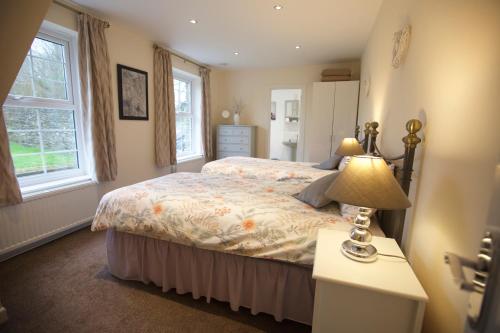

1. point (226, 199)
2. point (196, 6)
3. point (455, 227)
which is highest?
point (196, 6)

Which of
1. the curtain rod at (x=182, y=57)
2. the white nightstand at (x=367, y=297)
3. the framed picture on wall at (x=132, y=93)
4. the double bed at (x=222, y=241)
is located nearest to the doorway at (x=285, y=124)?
the curtain rod at (x=182, y=57)

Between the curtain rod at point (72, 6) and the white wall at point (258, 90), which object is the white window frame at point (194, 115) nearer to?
the white wall at point (258, 90)

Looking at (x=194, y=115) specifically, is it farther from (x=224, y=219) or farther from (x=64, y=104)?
(x=224, y=219)

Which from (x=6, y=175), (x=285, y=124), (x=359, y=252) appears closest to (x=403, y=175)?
(x=359, y=252)

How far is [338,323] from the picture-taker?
96 centimetres

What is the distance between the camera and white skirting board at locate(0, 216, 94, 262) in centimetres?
217

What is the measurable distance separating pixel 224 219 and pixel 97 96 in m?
2.35

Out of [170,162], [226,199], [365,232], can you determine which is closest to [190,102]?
[170,162]

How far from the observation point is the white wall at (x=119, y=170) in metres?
2.24

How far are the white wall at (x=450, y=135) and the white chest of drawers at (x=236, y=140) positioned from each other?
396cm

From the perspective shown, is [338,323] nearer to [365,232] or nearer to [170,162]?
[365,232]

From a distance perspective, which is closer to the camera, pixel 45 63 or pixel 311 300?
pixel 311 300

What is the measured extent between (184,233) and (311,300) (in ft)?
2.97

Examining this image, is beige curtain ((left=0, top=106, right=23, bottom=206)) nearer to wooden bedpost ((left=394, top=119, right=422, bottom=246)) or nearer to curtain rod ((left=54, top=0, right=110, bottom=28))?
curtain rod ((left=54, top=0, right=110, bottom=28))
